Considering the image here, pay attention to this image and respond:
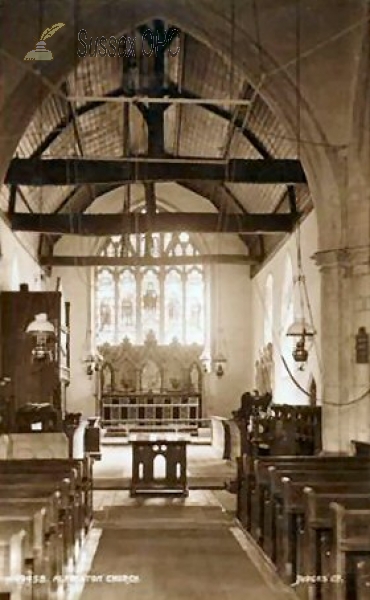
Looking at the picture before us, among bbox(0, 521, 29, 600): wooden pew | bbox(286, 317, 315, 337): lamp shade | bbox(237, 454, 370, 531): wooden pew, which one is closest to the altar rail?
bbox(286, 317, 315, 337): lamp shade

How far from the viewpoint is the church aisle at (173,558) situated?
6789mm

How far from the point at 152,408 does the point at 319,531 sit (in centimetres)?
1777

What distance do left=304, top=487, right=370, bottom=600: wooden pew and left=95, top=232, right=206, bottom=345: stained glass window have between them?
19038 millimetres

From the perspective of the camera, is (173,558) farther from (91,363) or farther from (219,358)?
(219,358)

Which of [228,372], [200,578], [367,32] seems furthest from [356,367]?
[228,372]

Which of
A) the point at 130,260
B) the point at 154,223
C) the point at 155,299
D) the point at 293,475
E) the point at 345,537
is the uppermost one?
the point at 154,223

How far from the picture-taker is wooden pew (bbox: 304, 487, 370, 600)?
6.04 m

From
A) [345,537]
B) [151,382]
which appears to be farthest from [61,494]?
[151,382]

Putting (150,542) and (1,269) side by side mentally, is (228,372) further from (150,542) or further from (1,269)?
(150,542)

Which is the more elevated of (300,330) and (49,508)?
(300,330)

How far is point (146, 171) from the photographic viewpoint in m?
15.0

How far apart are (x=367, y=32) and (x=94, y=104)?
7043 mm

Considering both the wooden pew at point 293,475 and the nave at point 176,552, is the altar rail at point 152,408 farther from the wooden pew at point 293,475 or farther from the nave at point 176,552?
the wooden pew at point 293,475

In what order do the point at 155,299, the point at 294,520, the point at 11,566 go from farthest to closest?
the point at 155,299
the point at 294,520
the point at 11,566
